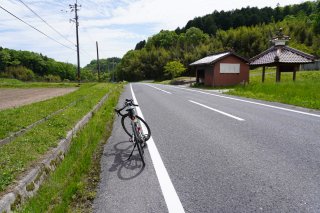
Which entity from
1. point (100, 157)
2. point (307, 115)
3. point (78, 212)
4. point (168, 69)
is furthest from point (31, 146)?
point (168, 69)

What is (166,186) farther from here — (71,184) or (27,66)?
(27,66)

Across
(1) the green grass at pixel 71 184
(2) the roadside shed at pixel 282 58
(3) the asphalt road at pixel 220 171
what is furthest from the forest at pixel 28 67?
(3) the asphalt road at pixel 220 171

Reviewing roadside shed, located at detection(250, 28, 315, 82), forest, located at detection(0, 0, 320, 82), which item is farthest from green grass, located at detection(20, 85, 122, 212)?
forest, located at detection(0, 0, 320, 82)

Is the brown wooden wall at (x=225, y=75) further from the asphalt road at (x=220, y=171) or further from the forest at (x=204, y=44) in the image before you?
the forest at (x=204, y=44)

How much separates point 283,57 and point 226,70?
7052mm

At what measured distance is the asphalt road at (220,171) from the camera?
3008 mm

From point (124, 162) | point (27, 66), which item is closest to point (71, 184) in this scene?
Answer: point (124, 162)

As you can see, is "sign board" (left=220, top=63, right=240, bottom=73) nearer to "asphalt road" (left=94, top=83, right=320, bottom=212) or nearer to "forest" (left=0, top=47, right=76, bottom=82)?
"asphalt road" (left=94, top=83, right=320, bottom=212)

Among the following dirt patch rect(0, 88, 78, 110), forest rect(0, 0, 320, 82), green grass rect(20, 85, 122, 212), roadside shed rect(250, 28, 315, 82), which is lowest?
dirt patch rect(0, 88, 78, 110)

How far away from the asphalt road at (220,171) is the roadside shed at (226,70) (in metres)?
21.7

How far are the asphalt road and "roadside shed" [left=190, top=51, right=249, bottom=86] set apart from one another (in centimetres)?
2171

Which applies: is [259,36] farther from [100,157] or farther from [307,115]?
[100,157]

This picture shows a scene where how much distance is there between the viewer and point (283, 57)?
2239 centimetres

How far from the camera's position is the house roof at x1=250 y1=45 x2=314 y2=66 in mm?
21906
